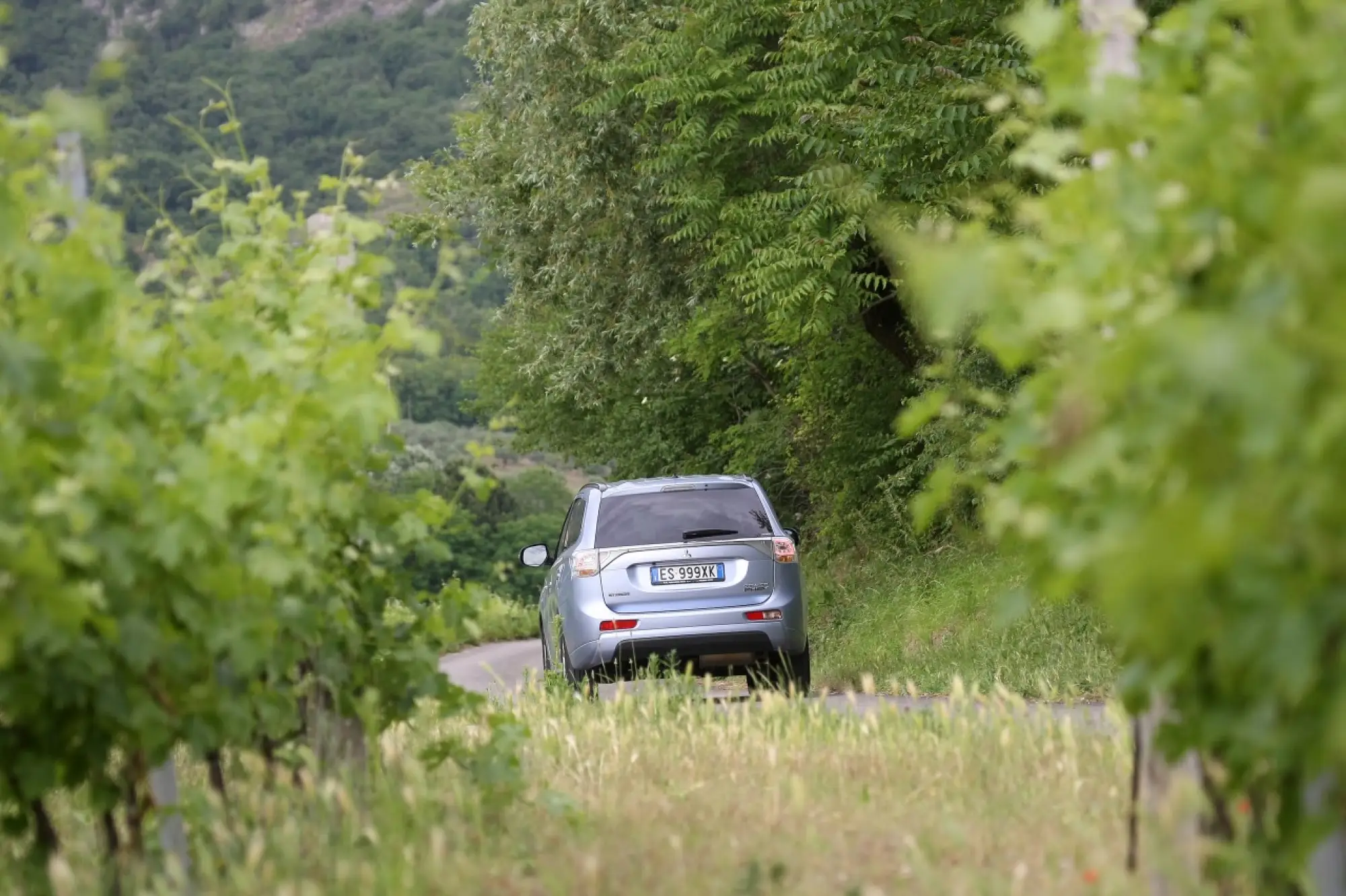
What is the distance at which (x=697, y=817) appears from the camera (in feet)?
20.1

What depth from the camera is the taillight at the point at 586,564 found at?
1245 cm

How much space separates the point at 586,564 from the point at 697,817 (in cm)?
642

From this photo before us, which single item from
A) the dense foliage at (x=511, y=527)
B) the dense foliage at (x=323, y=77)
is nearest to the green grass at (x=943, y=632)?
the dense foliage at (x=511, y=527)

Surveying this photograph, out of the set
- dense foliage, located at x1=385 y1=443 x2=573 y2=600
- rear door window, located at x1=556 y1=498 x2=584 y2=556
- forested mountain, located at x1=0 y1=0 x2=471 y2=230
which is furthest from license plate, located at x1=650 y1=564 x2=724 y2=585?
forested mountain, located at x1=0 y1=0 x2=471 y2=230

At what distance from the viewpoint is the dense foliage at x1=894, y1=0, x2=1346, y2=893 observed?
8.71 ft

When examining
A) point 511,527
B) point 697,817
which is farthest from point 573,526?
point 511,527

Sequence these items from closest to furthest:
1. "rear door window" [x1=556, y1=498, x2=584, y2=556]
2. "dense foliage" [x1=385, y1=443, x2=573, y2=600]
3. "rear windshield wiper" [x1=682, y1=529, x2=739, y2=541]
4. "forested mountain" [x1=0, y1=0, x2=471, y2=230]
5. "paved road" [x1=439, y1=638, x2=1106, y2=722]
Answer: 1. "paved road" [x1=439, y1=638, x2=1106, y2=722]
2. "rear windshield wiper" [x1=682, y1=529, x2=739, y2=541]
3. "rear door window" [x1=556, y1=498, x2=584, y2=556]
4. "dense foliage" [x1=385, y1=443, x2=573, y2=600]
5. "forested mountain" [x1=0, y1=0, x2=471, y2=230]

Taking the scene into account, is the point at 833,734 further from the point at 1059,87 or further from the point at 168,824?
the point at 1059,87

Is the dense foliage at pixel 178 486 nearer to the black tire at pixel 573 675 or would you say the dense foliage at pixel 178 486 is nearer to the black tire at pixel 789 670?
the black tire at pixel 573 675

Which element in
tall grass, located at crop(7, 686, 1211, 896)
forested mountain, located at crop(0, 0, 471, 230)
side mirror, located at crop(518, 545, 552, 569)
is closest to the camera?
tall grass, located at crop(7, 686, 1211, 896)

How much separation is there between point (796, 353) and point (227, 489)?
72.6 feet

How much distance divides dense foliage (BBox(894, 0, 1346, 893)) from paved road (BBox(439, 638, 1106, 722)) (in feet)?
13.2

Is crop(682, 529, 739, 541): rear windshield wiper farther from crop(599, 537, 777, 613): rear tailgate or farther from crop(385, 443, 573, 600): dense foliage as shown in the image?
crop(385, 443, 573, 600): dense foliage

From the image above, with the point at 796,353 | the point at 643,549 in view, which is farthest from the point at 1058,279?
the point at 796,353
